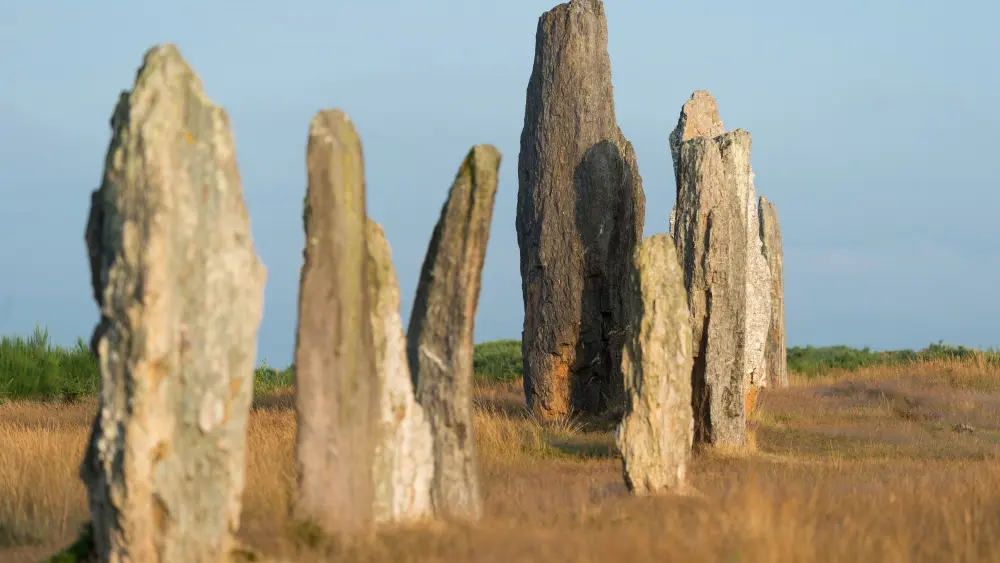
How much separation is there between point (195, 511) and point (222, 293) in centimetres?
116

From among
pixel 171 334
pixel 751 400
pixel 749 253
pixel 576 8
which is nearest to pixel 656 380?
pixel 171 334

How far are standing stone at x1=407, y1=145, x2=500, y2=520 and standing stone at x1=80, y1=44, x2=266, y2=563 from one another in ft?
5.57

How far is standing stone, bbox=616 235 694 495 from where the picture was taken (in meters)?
8.59

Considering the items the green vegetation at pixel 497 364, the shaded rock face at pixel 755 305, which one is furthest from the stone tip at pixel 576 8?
the green vegetation at pixel 497 364

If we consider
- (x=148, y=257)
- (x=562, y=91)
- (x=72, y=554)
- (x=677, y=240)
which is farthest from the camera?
(x=562, y=91)

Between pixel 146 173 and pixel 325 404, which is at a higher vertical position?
pixel 146 173

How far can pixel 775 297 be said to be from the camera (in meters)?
22.8

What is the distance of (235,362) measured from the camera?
535cm

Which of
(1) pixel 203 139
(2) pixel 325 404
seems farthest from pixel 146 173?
(2) pixel 325 404

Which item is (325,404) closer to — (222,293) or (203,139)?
(222,293)

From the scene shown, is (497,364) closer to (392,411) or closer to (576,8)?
(576,8)

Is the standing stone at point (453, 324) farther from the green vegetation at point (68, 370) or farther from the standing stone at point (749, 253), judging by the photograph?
the green vegetation at point (68, 370)

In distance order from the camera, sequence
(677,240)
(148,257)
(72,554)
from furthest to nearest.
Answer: (677,240)
(72,554)
(148,257)

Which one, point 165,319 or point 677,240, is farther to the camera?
point 677,240
